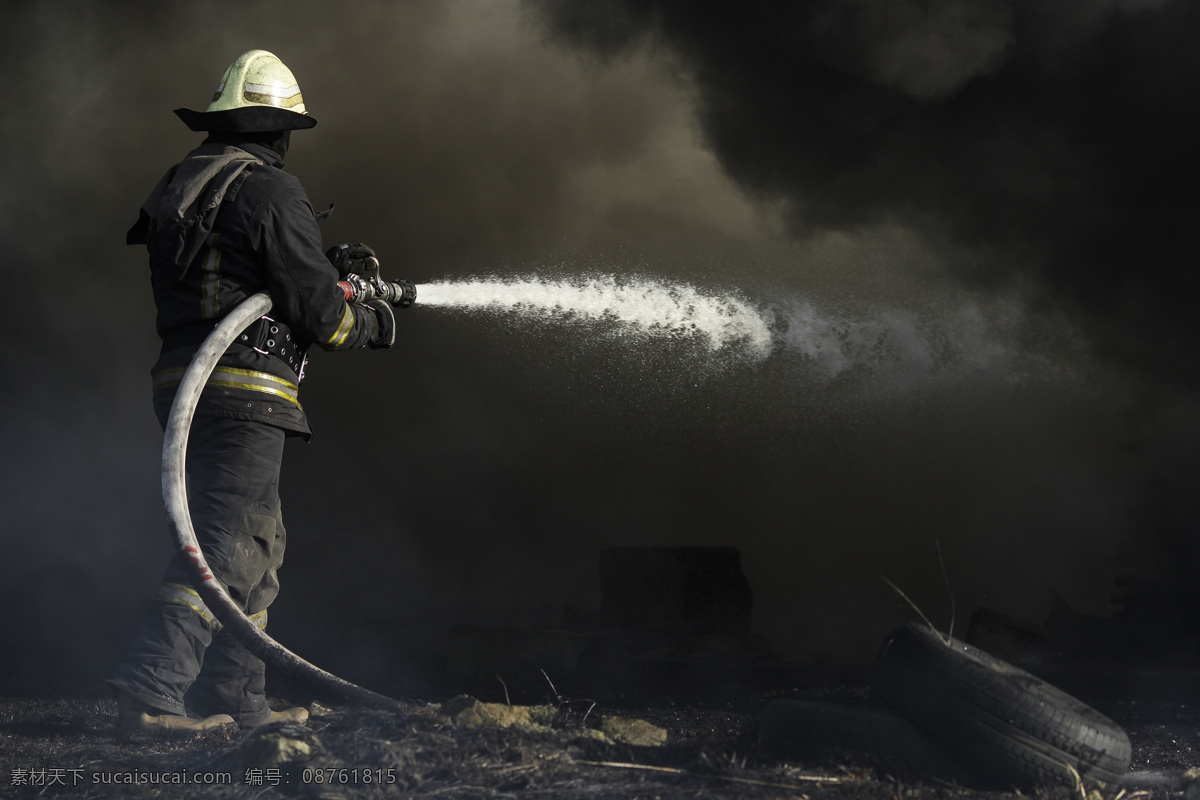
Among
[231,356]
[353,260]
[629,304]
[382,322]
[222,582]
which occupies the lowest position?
[222,582]

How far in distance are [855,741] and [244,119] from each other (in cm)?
295

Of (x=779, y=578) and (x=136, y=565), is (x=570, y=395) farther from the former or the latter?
(x=136, y=565)

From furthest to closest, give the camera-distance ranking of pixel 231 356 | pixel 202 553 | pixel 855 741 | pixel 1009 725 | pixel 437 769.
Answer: pixel 231 356 < pixel 202 553 < pixel 855 741 < pixel 1009 725 < pixel 437 769

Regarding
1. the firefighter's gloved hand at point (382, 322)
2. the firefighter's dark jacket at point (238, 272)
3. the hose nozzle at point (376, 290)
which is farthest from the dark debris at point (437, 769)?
the hose nozzle at point (376, 290)

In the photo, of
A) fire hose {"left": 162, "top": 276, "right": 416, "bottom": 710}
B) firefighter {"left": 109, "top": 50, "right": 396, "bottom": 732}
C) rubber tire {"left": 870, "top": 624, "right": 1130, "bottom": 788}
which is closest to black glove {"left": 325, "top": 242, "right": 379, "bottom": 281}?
firefighter {"left": 109, "top": 50, "right": 396, "bottom": 732}

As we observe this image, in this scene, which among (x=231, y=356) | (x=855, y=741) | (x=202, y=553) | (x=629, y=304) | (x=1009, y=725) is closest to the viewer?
(x=1009, y=725)

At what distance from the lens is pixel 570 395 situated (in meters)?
7.68

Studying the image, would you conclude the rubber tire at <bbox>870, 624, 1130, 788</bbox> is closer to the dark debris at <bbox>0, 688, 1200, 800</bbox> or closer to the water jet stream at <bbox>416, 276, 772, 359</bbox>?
the dark debris at <bbox>0, 688, 1200, 800</bbox>

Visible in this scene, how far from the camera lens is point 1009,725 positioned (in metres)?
2.68

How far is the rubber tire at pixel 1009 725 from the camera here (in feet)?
8.70

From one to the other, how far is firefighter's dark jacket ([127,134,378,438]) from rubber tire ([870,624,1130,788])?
2.34 metres

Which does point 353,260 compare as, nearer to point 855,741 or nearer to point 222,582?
point 222,582

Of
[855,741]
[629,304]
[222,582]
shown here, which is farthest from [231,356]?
[629,304]

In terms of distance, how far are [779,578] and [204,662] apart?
491 cm
